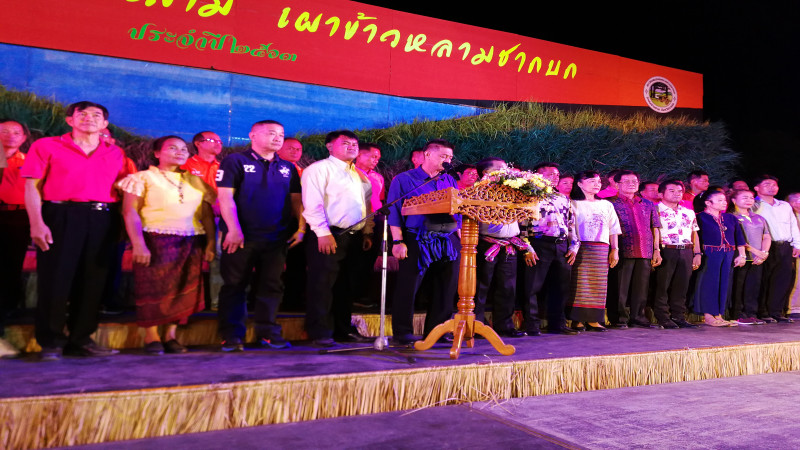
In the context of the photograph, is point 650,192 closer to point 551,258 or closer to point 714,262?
point 714,262

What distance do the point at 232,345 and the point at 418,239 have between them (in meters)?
1.27

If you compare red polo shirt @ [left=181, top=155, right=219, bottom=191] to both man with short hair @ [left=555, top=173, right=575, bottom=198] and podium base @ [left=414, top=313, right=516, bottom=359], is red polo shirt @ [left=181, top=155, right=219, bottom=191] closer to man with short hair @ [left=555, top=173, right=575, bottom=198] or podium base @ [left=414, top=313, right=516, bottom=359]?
podium base @ [left=414, top=313, right=516, bottom=359]

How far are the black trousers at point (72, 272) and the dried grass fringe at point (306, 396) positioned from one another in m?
1.01

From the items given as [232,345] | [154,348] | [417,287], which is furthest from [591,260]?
[154,348]

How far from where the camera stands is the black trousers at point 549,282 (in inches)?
171

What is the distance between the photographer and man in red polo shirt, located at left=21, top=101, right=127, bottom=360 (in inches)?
115

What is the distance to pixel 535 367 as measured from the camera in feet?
10.0

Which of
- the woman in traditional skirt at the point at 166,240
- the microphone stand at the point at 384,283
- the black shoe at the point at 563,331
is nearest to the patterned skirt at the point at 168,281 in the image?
the woman in traditional skirt at the point at 166,240

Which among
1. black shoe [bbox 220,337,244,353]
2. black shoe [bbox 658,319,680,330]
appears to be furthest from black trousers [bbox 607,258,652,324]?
black shoe [bbox 220,337,244,353]

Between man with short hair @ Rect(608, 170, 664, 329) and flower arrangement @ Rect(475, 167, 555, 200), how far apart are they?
2.04m

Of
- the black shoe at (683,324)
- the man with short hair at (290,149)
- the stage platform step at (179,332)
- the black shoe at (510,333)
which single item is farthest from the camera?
the black shoe at (683,324)

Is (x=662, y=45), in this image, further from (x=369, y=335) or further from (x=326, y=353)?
(x=326, y=353)

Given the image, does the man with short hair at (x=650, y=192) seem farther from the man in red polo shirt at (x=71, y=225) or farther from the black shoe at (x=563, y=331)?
the man in red polo shirt at (x=71, y=225)

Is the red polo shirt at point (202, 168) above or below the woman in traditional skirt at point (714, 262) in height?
above
